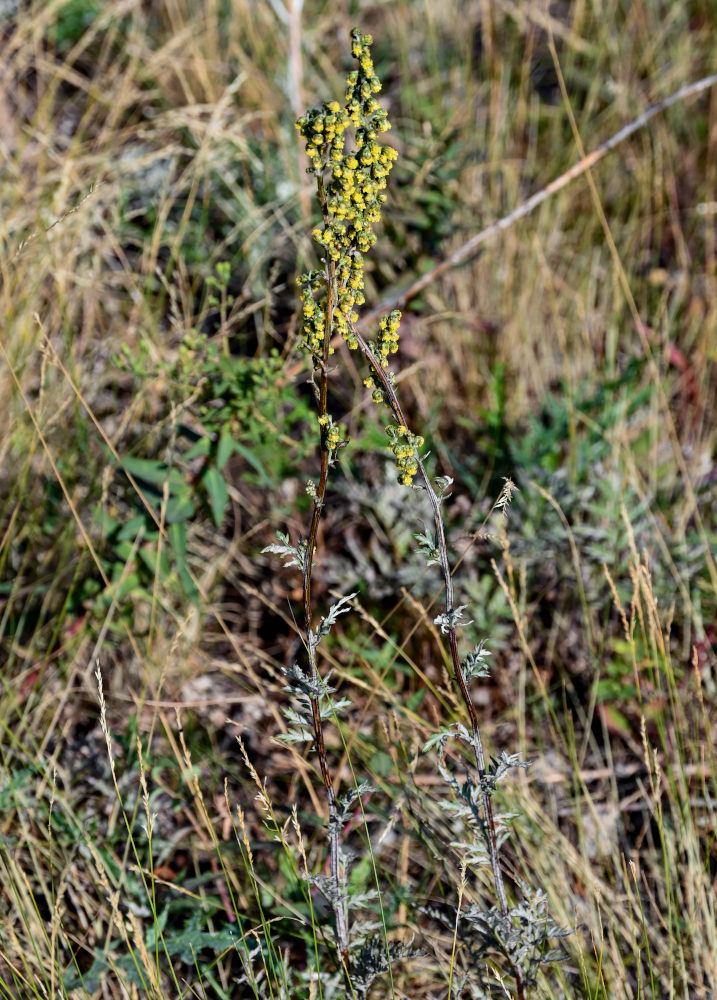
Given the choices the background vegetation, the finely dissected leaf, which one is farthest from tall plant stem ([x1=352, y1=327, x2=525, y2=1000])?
the finely dissected leaf

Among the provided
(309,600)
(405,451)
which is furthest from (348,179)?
(309,600)

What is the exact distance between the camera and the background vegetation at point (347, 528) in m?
1.67

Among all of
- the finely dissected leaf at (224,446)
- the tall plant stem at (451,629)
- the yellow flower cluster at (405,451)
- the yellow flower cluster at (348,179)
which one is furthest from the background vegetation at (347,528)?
the yellow flower cluster at (348,179)

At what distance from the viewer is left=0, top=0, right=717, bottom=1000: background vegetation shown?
1.67 metres

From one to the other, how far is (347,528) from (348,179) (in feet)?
4.58

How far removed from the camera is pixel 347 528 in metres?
2.44

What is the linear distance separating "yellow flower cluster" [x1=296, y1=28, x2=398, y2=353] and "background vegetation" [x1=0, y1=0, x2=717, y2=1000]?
1.88 feet

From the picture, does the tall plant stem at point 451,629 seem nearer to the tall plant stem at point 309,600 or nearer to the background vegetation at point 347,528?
the tall plant stem at point 309,600

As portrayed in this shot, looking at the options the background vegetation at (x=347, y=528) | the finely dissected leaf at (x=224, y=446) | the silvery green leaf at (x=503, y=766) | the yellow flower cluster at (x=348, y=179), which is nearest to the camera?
the yellow flower cluster at (x=348, y=179)

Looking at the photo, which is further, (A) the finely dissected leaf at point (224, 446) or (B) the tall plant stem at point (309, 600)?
(A) the finely dissected leaf at point (224, 446)

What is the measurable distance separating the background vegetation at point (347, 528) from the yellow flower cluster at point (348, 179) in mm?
572

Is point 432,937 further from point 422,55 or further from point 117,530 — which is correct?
point 422,55

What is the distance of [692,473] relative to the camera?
A: 2.43 meters

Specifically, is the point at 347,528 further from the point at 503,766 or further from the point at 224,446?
the point at 503,766
